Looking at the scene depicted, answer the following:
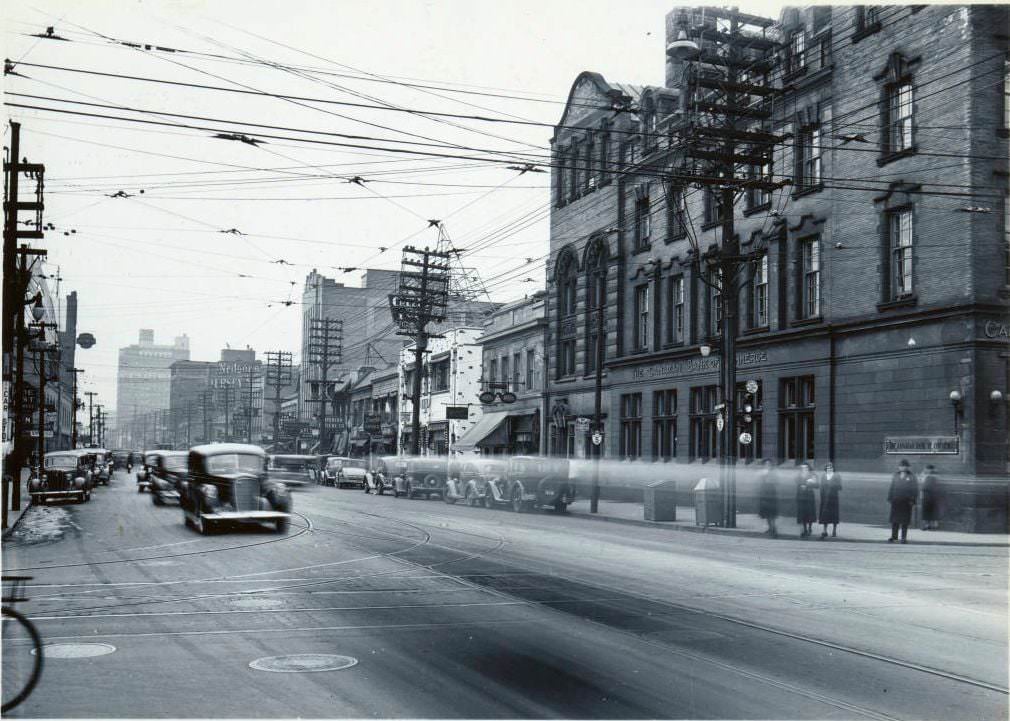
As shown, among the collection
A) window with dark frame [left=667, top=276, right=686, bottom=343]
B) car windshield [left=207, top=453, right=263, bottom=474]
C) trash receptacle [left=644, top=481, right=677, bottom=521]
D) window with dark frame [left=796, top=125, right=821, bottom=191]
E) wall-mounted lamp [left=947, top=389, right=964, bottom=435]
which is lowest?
trash receptacle [left=644, top=481, right=677, bottom=521]

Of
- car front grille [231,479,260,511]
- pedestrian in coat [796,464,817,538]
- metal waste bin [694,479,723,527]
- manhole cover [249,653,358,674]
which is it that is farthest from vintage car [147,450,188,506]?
pedestrian in coat [796,464,817,538]

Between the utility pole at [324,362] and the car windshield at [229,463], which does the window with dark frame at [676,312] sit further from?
the utility pole at [324,362]

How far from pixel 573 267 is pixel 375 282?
68580 mm

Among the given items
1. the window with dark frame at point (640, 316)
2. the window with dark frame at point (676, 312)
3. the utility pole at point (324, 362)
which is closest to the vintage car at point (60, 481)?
the utility pole at point (324, 362)

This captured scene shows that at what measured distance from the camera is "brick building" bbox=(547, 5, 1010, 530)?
79.5ft

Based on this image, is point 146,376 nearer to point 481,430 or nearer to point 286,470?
point 286,470

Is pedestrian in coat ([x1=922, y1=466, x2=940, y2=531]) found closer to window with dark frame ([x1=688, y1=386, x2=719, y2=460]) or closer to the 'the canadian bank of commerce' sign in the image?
the 'the canadian bank of commerce' sign

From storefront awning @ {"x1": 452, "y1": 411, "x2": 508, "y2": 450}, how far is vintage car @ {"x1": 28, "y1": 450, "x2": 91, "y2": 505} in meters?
22.0

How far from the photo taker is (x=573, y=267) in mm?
47125

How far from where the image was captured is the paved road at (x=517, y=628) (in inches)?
293

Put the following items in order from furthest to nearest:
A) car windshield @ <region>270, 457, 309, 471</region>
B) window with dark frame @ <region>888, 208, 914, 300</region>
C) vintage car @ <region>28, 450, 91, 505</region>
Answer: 1. vintage car @ <region>28, 450, 91, 505</region>
2. window with dark frame @ <region>888, 208, 914, 300</region>
3. car windshield @ <region>270, 457, 309, 471</region>

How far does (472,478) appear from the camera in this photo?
128ft

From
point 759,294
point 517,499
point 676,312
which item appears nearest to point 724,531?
point 517,499

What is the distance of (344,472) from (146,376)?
36071mm
